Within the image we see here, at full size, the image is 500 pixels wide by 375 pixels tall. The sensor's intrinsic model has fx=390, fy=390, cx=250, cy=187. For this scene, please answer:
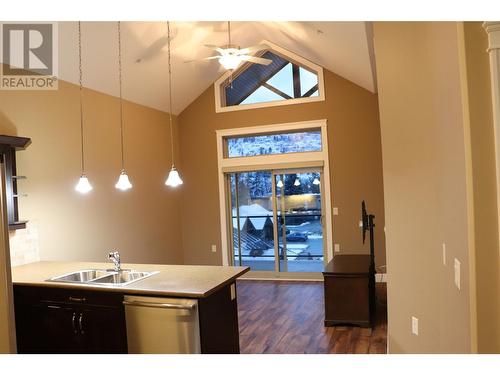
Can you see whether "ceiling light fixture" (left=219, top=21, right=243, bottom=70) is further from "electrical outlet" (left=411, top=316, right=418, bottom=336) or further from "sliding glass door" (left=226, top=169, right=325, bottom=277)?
"electrical outlet" (left=411, top=316, right=418, bottom=336)

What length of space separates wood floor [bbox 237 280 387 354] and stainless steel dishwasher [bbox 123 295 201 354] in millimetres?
1164

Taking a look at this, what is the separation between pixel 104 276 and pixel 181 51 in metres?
3.58

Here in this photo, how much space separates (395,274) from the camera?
116 inches

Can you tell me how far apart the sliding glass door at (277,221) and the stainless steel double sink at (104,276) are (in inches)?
150

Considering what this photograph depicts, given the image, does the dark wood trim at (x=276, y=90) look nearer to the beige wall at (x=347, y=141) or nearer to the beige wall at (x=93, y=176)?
the beige wall at (x=347, y=141)

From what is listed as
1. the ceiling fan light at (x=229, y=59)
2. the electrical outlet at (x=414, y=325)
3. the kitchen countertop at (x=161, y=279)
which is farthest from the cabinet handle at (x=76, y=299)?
Result: the ceiling fan light at (x=229, y=59)

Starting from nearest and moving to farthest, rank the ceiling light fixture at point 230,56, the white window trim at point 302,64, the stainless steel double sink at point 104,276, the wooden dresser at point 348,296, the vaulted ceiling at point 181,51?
the stainless steel double sink at point 104,276, the wooden dresser at point 348,296, the ceiling light fixture at point 230,56, the vaulted ceiling at point 181,51, the white window trim at point 302,64

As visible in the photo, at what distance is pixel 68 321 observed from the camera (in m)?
3.13

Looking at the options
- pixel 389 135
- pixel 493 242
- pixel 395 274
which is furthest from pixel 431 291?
pixel 493 242

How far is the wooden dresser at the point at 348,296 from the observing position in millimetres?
4188

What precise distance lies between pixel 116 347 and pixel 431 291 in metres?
2.33

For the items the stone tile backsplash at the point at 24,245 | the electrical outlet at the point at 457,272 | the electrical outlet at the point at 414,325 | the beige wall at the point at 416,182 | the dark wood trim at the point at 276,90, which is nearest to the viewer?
the electrical outlet at the point at 457,272
